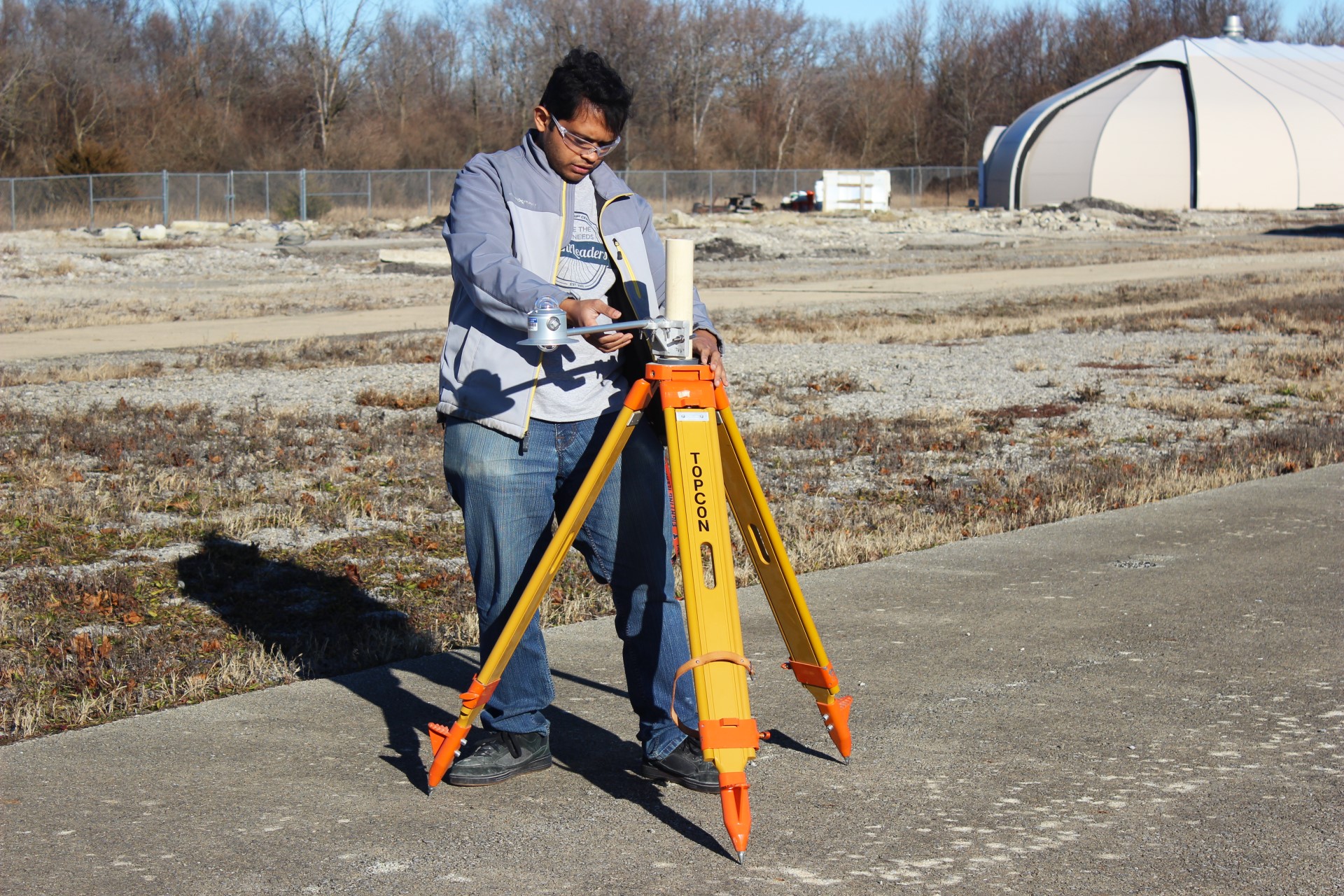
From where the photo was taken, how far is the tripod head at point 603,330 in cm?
295

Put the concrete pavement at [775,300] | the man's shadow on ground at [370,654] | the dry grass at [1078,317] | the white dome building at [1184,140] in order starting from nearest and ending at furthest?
1. the man's shadow on ground at [370,654]
2. the concrete pavement at [775,300]
3. the dry grass at [1078,317]
4. the white dome building at [1184,140]

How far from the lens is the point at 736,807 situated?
3.05 meters

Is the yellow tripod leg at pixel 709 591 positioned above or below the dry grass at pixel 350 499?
above

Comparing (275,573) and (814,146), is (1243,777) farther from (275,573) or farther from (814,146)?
(814,146)

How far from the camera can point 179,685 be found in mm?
4586

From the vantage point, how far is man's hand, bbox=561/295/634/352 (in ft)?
10.3

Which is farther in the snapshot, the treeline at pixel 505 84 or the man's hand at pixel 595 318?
the treeline at pixel 505 84

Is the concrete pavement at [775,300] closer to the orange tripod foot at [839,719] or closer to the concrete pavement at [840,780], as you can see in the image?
the concrete pavement at [840,780]

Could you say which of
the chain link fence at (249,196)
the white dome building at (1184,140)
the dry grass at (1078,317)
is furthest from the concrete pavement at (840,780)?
the white dome building at (1184,140)

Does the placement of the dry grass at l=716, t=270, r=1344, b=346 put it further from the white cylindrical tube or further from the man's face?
the white cylindrical tube

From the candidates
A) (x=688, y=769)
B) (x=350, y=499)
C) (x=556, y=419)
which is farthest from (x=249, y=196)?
(x=688, y=769)

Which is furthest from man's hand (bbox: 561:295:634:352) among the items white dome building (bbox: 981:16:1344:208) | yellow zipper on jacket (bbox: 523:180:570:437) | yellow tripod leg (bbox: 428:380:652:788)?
white dome building (bbox: 981:16:1344:208)

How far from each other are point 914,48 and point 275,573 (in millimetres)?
95846

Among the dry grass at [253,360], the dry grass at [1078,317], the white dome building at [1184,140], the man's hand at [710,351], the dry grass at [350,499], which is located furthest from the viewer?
the white dome building at [1184,140]
